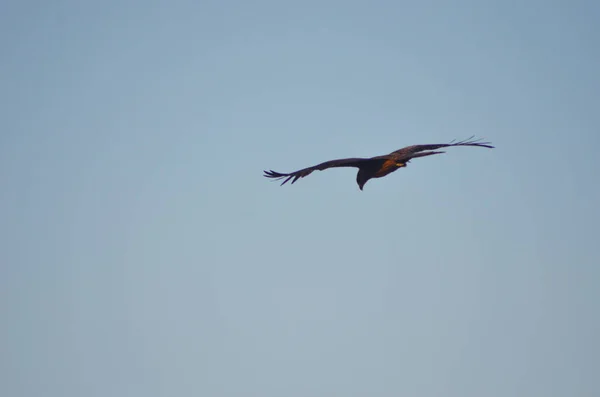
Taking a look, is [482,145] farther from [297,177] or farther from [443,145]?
→ [297,177]

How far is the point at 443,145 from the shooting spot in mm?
35875

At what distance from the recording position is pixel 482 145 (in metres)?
34.0

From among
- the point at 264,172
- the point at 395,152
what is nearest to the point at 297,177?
the point at 264,172

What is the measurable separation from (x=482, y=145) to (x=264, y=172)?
7.23 m

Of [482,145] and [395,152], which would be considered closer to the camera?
[482,145]

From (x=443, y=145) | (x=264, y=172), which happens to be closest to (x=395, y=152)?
(x=443, y=145)

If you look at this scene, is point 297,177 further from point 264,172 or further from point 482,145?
point 482,145

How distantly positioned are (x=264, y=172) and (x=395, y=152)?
5.01 meters

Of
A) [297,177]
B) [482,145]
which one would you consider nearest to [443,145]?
[482,145]

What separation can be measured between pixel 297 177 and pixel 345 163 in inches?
101

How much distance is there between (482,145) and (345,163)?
181 inches

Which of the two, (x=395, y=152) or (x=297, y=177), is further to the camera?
(x=395, y=152)

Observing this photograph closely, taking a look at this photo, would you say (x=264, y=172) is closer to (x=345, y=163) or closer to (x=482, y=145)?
(x=345, y=163)

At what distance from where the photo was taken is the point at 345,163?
117 feet
